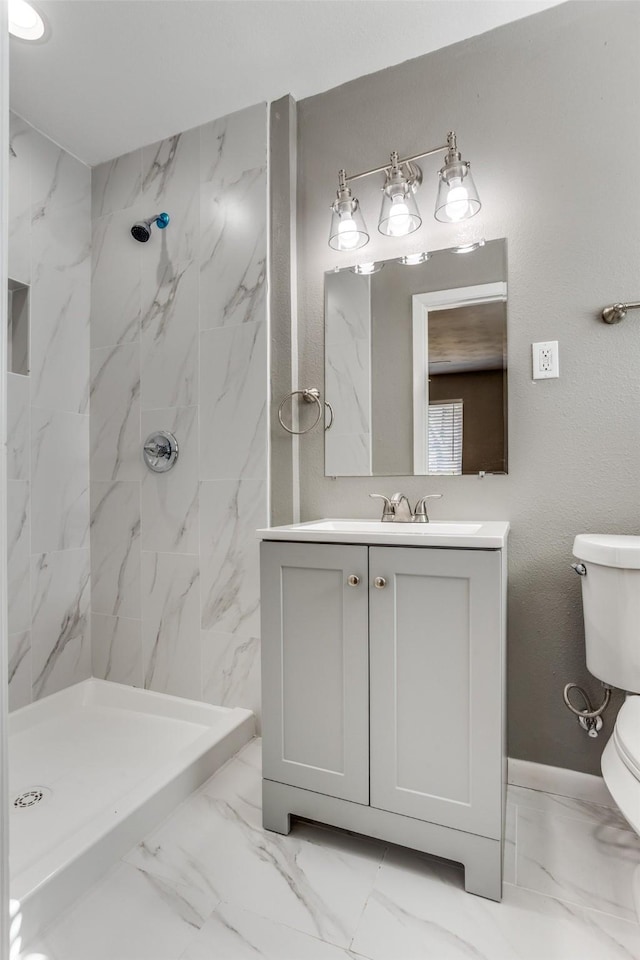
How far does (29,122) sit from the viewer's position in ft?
6.59

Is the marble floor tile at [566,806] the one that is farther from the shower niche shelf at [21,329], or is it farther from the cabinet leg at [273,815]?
the shower niche shelf at [21,329]

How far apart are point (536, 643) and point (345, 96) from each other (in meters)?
2.03

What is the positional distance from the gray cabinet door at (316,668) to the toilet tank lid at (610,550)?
0.59m

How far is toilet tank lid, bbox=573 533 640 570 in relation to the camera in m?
1.23

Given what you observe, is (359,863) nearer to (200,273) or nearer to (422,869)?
(422,869)

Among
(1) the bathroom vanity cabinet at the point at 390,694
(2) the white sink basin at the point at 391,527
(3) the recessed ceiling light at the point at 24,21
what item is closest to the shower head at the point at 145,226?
(3) the recessed ceiling light at the point at 24,21

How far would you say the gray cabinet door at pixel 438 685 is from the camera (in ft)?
3.76

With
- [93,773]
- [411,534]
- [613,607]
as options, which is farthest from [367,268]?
[93,773]

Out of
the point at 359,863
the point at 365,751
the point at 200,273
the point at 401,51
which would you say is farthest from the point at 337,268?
the point at 359,863

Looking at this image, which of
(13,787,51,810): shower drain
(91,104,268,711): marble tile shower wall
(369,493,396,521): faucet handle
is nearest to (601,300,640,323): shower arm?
(369,493,396,521): faucet handle

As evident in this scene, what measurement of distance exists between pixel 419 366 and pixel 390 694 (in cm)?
104

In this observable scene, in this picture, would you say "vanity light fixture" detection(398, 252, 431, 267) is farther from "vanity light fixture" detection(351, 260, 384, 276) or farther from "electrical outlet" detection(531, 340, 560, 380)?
"electrical outlet" detection(531, 340, 560, 380)

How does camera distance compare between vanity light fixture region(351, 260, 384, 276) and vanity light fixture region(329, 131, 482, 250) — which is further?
vanity light fixture region(351, 260, 384, 276)

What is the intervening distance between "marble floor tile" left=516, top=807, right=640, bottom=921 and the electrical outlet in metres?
1.27
